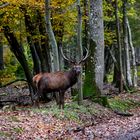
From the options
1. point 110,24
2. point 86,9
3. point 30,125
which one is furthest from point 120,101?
point 110,24

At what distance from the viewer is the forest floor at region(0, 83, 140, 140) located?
13641 mm

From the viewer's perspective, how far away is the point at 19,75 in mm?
41469

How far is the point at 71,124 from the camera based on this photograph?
15.8 metres

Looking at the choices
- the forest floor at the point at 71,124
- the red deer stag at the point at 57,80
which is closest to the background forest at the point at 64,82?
the forest floor at the point at 71,124

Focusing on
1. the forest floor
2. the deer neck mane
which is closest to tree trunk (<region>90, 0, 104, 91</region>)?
the forest floor

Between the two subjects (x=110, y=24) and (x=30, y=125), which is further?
(x=110, y=24)

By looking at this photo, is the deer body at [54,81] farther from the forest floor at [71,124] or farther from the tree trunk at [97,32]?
the tree trunk at [97,32]

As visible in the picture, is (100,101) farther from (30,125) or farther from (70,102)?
(30,125)

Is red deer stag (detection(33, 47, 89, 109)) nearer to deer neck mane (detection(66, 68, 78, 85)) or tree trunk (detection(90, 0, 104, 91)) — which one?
deer neck mane (detection(66, 68, 78, 85))

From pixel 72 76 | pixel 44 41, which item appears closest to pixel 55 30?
pixel 44 41

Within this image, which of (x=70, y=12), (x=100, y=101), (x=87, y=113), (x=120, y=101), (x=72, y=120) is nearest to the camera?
(x=72, y=120)

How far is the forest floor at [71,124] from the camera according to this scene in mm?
13641

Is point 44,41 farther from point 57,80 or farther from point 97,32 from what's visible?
point 57,80

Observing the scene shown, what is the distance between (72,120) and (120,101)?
555cm
